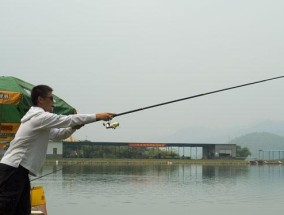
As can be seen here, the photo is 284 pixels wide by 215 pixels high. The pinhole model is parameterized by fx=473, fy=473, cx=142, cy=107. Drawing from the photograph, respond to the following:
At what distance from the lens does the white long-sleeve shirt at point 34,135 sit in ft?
11.4

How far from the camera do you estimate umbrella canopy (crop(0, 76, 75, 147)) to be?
23.0ft

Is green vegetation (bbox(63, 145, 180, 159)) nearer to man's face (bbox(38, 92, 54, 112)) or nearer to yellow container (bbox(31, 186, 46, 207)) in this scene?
yellow container (bbox(31, 186, 46, 207))

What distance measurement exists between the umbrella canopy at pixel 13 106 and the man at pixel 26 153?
3.57 meters

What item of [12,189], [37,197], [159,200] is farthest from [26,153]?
[159,200]

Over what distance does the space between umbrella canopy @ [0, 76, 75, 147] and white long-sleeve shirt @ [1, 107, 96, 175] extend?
3.59m

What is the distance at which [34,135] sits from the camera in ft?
11.5

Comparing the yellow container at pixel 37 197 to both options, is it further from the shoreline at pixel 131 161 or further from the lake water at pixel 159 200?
the shoreline at pixel 131 161

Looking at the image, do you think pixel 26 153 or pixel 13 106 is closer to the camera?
pixel 26 153

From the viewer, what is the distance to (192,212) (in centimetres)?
1869

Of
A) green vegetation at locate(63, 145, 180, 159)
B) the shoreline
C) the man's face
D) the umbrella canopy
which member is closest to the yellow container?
the umbrella canopy

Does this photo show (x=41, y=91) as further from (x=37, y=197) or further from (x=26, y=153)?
(x=37, y=197)

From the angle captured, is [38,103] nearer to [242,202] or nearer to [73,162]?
[242,202]

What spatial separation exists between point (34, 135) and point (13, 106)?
12.2 ft

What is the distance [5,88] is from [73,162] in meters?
61.8
